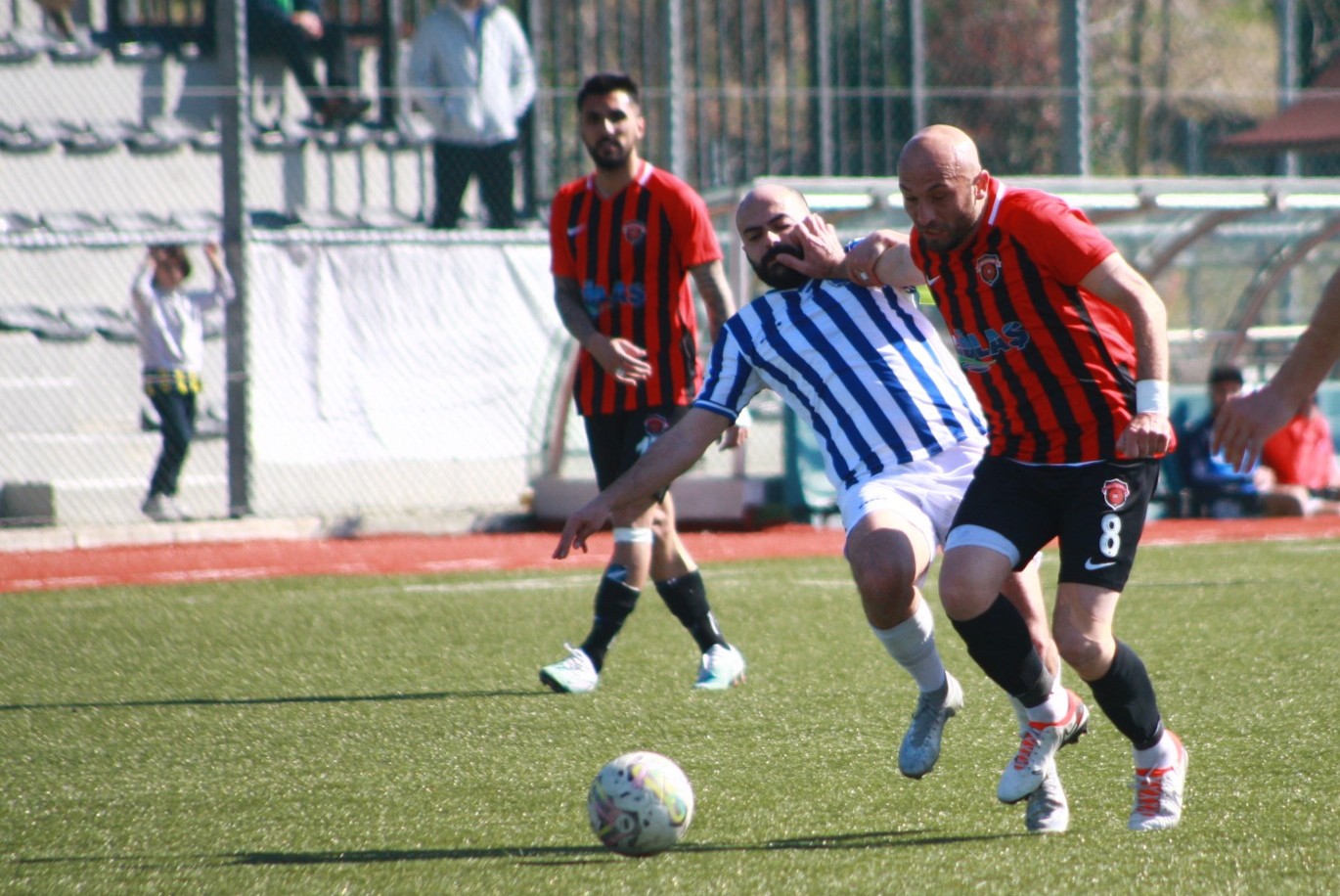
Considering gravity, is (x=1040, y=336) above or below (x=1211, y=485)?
above

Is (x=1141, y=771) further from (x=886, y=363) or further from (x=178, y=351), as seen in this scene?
(x=178, y=351)

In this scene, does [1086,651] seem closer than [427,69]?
Yes

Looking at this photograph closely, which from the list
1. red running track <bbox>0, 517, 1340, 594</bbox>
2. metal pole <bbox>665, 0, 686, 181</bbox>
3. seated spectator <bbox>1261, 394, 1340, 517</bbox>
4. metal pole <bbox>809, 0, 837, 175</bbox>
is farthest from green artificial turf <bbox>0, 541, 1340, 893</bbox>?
metal pole <bbox>809, 0, 837, 175</bbox>

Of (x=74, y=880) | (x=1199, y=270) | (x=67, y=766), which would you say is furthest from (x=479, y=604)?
(x=1199, y=270)

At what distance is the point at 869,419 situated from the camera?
15.8 ft

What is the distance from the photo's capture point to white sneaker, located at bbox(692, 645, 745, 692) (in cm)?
630

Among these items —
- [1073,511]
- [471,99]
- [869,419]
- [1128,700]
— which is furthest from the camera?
[471,99]

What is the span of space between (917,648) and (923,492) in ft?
1.32

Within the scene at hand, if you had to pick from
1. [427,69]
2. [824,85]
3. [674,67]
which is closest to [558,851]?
[674,67]

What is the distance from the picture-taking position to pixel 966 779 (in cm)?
477

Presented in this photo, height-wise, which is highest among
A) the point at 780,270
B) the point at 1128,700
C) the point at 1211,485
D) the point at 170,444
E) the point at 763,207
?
the point at 763,207

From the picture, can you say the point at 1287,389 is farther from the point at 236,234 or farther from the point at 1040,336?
the point at 236,234

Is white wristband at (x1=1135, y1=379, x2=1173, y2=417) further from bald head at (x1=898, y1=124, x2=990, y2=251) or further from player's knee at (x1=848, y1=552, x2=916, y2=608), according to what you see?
player's knee at (x1=848, y1=552, x2=916, y2=608)

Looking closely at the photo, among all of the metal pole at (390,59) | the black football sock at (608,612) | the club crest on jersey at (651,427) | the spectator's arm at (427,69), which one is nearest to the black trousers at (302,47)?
the metal pole at (390,59)
